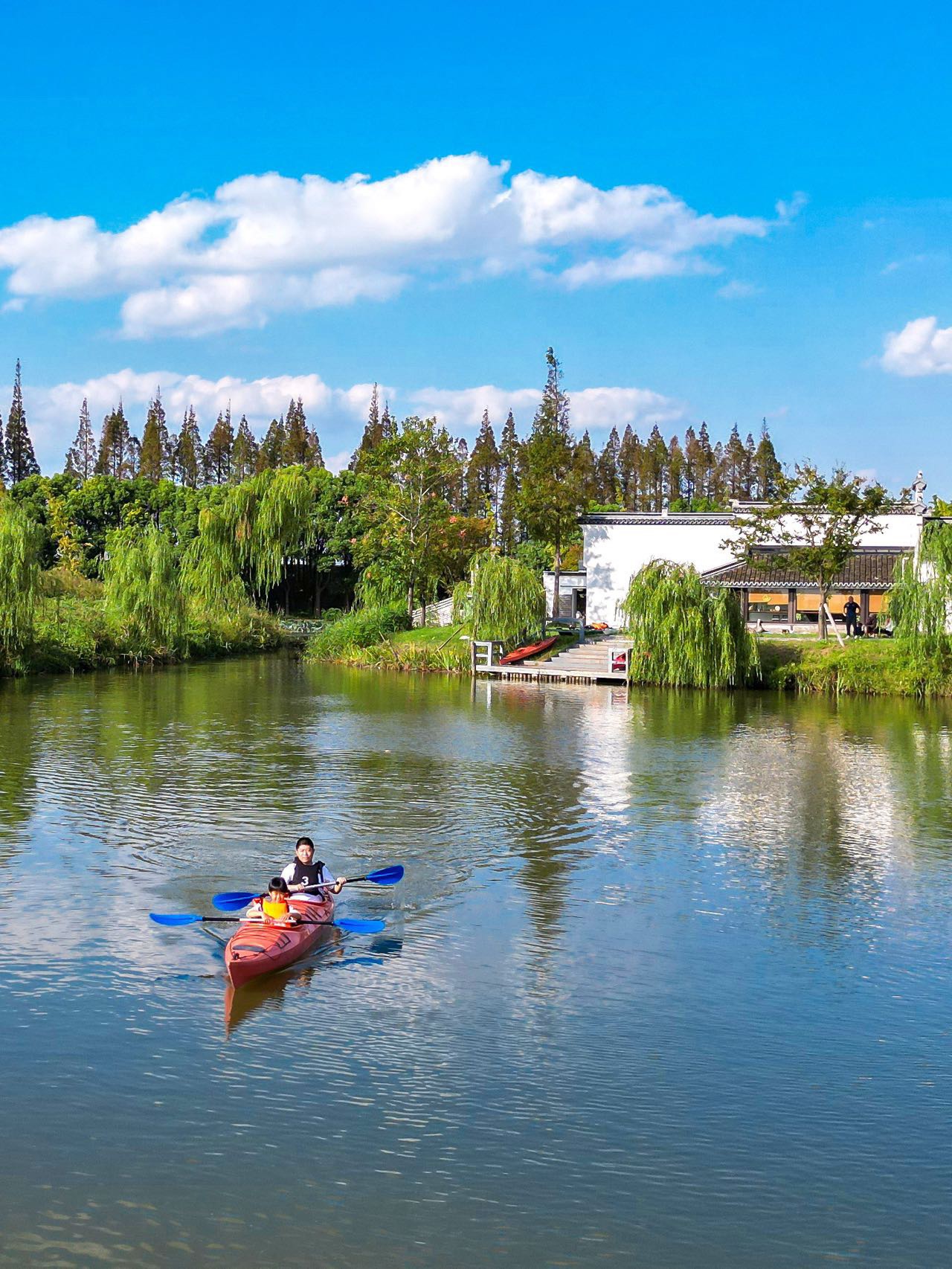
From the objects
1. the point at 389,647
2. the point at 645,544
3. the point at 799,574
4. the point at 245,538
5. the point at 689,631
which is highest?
the point at 245,538

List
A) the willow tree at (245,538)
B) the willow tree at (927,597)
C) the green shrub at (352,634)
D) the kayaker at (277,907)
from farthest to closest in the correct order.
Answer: the willow tree at (245,538) → the green shrub at (352,634) → the willow tree at (927,597) → the kayaker at (277,907)

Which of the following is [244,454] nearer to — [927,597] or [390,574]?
[390,574]

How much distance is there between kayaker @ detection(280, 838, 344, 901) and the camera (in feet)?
39.1

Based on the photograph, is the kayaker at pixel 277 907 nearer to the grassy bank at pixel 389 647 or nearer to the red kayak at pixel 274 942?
the red kayak at pixel 274 942

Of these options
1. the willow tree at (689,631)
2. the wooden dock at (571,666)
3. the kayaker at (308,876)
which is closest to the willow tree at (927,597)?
the willow tree at (689,631)

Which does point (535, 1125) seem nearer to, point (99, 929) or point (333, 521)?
point (99, 929)

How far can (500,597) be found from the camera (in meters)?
42.3

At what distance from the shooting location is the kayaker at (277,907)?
11211mm

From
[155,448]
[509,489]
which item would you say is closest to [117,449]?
[155,448]

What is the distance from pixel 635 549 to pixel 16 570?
85.2ft

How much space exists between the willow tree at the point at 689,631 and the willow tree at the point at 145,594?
1595cm

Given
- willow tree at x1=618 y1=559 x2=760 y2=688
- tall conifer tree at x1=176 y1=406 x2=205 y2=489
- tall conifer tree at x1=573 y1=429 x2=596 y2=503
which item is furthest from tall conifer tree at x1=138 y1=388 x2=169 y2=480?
willow tree at x1=618 y1=559 x2=760 y2=688

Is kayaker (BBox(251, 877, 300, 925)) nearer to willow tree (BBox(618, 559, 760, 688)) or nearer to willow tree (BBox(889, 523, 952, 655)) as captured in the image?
willow tree (BBox(618, 559, 760, 688))

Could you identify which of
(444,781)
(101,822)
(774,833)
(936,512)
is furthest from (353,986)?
(936,512)
